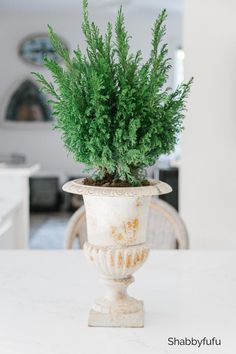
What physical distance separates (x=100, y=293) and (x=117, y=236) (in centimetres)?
28

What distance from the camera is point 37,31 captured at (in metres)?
8.77

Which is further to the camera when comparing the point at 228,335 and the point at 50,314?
the point at 50,314

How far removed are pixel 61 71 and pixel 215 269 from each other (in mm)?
751

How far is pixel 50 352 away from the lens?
1021 mm

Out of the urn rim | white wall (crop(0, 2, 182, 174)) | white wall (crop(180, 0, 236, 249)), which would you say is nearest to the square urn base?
the urn rim

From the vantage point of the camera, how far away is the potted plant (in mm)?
1054

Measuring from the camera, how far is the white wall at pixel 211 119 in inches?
131

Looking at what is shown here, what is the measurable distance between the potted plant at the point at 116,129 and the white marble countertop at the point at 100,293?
0.06m

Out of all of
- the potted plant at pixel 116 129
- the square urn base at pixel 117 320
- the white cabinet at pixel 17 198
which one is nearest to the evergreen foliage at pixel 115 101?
the potted plant at pixel 116 129

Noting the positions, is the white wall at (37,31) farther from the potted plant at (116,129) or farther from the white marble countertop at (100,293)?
the potted plant at (116,129)

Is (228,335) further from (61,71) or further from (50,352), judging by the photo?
(61,71)

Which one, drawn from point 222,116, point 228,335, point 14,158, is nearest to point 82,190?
point 228,335

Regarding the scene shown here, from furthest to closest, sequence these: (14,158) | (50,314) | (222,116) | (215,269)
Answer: (14,158) < (222,116) < (215,269) < (50,314)

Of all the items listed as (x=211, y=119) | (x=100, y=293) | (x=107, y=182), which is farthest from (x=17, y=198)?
(x=107, y=182)
